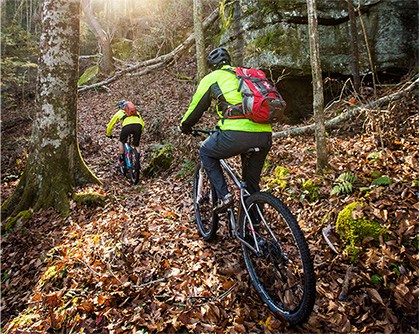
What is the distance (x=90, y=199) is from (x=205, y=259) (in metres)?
3.46

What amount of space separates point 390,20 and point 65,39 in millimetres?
8544

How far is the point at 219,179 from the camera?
3971 mm

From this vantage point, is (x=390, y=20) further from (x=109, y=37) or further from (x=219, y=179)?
(x=109, y=37)

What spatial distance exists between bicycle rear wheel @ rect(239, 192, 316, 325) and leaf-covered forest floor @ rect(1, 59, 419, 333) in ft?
0.69

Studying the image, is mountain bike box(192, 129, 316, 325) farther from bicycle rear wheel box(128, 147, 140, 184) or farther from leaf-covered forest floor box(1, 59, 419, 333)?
bicycle rear wheel box(128, 147, 140, 184)

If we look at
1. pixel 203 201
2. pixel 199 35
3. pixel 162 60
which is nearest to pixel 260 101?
pixel 203 201

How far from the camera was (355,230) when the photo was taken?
12.0ft

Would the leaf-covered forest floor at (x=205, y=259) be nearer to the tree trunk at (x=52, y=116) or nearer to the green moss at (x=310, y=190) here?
the green moss at (x=310, y=190)

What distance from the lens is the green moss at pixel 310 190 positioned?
4750 mm

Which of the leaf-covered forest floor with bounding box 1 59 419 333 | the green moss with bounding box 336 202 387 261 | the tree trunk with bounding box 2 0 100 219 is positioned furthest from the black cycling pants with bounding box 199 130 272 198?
the tree trunk with bounding box 2 0 100 219

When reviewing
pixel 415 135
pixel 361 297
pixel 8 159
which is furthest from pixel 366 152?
pixel 8 159

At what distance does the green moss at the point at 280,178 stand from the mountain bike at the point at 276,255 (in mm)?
1794

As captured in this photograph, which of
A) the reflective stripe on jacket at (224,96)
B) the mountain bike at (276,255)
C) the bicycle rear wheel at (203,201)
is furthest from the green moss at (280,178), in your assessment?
the reflective stripe on jacket at (224,96)

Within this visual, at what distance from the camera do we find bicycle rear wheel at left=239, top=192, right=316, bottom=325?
2.71 meters
